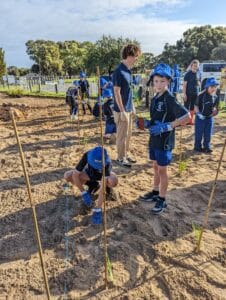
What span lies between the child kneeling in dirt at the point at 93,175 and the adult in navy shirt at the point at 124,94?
1.42m

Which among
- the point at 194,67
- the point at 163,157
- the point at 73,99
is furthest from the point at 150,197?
the point at 73,99

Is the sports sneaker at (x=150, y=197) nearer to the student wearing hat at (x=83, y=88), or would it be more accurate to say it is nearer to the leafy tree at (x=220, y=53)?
the student wearing hat at (x=83, y=88)

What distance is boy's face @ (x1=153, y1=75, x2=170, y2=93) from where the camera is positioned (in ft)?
10.4

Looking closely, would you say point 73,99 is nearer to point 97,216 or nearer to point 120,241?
point 97,216

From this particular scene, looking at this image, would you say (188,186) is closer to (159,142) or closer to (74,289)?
(159,142)

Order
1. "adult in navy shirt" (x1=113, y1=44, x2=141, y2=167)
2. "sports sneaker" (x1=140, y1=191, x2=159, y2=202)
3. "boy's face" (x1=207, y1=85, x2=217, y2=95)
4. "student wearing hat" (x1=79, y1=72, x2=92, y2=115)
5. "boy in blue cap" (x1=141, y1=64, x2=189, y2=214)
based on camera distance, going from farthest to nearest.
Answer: "student wearing hat" (x1=79, y1=72, x2=92, y2=115) → "boy's face" (x1=207, y1=85, x2=217, y2=95) → "adult in navy shirt" (x1=113, y1=44, x2=141, y2=167) → "sports sneaker" (x1=140, y1=191, x2=159, y2=202) → "boy in blue cap" (x1=141, y1=64, x2=189, y2=214)

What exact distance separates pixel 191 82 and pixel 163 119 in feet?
15.1

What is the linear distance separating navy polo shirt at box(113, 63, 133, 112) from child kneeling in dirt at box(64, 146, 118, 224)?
5.34 feet

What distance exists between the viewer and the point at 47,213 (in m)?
3.62

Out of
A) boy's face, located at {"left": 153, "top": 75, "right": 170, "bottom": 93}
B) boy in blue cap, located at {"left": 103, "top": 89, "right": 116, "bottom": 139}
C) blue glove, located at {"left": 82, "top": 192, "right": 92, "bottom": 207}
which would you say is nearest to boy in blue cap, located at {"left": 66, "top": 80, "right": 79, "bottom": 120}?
boy in blue cap, located at {"left": 103, "top": 89, "right": 116, "bottom": 139}

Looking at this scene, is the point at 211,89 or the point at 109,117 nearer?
the point at 211,89

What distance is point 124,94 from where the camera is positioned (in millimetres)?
4746

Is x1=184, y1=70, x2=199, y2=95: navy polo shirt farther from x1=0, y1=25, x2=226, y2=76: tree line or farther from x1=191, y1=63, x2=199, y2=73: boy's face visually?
x1=0, y1=25, x2=226, y2=76: tree line

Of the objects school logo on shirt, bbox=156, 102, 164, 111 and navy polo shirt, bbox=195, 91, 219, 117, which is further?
navy polo shirt, bbox=195, 91, 219, 117
